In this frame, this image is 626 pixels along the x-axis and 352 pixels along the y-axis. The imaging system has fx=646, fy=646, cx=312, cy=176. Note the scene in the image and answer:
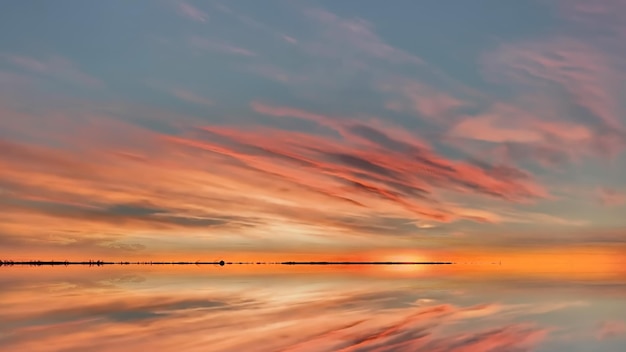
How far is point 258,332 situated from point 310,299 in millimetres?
18691

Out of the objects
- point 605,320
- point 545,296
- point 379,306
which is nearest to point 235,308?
point 379,306

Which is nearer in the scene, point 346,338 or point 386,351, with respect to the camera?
point 386,351

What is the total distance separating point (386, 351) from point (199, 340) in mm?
6906

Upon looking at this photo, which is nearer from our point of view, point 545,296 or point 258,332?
point 258,332

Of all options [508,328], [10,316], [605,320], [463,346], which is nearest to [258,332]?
[463,346]

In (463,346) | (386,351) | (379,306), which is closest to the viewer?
(386,351)

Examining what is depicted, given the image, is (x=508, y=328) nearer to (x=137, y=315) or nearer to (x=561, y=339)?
(x=561, y=339)

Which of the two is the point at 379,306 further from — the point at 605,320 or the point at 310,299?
the point at 605,320

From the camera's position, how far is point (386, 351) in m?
20.8

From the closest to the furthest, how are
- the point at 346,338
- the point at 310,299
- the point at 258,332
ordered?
the point at 346,338 → the point at 258,332 → the point at 310,299

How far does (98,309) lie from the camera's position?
116 ft

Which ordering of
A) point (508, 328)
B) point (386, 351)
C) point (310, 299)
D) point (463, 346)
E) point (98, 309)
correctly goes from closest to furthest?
point (386, 351) < point (463, 346) < point (508, 328) < point (98, 309) < point (310, 299)

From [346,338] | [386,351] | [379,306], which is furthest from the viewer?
[379,306]

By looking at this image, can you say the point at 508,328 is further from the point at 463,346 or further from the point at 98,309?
the point at 98,309
